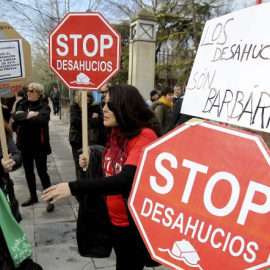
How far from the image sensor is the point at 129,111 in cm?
190

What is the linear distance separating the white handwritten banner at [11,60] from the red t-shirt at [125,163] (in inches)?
48.3

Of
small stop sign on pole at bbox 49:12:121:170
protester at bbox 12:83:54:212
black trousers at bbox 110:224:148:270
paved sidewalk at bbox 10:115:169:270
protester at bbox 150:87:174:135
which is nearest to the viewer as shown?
black trousers at bbox 110:224:148:270

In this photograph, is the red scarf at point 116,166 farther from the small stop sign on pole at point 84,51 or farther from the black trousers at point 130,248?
the small stop sign on pole at point 84,51

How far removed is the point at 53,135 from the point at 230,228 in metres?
9.94

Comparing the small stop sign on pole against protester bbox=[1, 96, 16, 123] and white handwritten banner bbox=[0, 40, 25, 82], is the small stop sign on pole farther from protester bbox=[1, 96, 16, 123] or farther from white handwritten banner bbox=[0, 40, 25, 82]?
protester bbox=[1, 96, 16, 123]

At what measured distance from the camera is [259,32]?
120 centimetres

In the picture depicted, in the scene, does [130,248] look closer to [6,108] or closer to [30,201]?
[30,201]

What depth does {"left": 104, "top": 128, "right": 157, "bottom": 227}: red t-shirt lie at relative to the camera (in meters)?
1.75

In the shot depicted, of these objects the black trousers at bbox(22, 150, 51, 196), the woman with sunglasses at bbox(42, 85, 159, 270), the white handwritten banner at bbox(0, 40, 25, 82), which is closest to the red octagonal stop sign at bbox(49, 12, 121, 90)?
the white handwritten banner at bbox(0, 40, 25, 82)

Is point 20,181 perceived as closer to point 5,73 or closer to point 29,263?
point 5,73

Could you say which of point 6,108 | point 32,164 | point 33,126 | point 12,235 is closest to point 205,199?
point 12,235

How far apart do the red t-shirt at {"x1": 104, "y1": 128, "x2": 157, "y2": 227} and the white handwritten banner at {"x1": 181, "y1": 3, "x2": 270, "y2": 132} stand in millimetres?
386

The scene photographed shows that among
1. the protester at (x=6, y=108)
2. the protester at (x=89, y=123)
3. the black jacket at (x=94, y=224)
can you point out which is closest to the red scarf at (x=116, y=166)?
the black jacket at (x=94, y=224)

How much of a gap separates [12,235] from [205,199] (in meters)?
1.10
